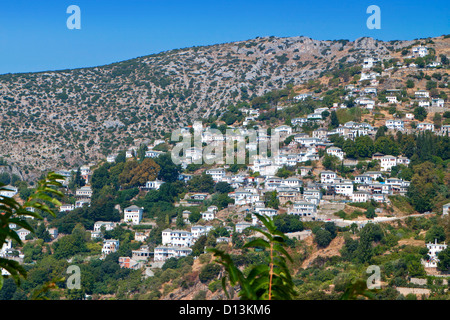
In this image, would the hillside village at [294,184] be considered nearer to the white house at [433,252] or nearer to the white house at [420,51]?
the white house at [433,252]

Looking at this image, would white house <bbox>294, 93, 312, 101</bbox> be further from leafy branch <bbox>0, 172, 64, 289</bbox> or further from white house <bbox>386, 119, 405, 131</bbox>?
leafy branch <bbox>0, 172, 64, 289</bbox>

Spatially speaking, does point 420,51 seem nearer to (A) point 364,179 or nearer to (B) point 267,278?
(A) point 364,179

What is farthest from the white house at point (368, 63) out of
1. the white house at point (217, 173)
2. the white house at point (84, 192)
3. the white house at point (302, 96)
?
the white house at point (84, 192)

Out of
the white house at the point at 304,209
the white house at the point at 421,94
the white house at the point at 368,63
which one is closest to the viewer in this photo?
the white house at the point at 304,209

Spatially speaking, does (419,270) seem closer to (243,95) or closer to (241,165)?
(241,165)

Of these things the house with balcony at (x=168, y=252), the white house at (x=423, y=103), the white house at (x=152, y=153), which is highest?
the white house at (x=423, y=103)
